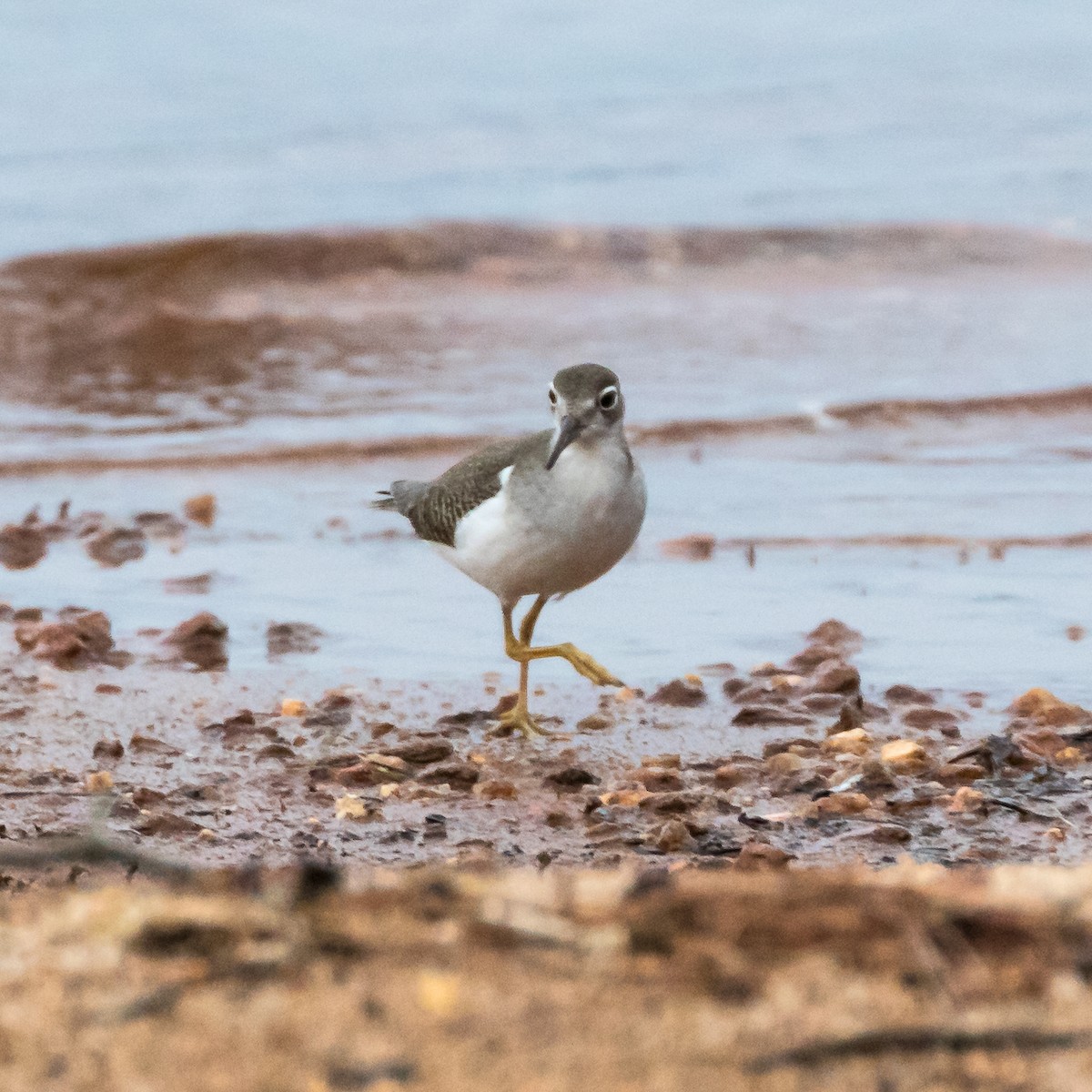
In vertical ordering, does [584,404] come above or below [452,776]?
above

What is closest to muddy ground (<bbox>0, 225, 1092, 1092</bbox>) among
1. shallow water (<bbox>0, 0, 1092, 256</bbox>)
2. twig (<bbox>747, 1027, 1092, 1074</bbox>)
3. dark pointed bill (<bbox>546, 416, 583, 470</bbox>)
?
twig (<bbox>747, 1027, 1092, 1074</bbox>)

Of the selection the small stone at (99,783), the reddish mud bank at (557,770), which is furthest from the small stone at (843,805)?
the small stone at (99,783)

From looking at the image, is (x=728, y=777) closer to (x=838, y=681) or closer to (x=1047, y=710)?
(x=838, y=681)

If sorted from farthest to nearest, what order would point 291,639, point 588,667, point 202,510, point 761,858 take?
point 202,510, point 291,639, point 588,667, point 761,858

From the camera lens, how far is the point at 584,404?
5.60m

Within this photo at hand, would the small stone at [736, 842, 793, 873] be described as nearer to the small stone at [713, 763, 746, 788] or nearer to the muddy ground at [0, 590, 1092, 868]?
the muddy ground at [0, 590, 1092, 868]

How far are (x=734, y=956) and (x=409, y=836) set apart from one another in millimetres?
2260

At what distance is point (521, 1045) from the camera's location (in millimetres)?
2232

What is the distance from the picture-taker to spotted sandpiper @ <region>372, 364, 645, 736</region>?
5555 millimetres

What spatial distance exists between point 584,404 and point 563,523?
0.36m

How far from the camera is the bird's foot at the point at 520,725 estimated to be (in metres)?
5.60

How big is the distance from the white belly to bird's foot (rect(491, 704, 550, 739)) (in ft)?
1.29

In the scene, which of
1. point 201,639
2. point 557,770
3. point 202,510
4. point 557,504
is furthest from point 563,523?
point 202,510

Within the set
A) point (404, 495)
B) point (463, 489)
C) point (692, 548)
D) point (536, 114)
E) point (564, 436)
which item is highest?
point (536, 114)
